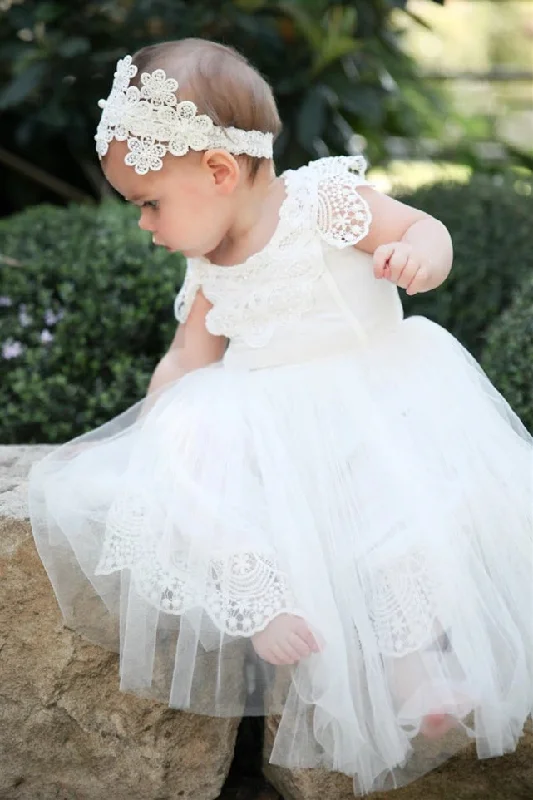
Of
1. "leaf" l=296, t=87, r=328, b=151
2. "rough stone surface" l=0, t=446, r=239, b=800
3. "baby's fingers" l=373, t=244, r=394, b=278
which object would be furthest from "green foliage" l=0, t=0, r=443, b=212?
"rough stone surface" l=0, t=446, r=239, b=800

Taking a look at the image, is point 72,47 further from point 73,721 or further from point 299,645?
point 299,645

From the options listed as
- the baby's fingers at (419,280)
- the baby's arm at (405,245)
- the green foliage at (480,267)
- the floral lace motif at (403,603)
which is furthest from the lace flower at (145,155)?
the green foliage at (480,267)

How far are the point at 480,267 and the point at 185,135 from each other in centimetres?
171

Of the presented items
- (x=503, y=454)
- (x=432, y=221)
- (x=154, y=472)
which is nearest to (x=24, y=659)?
(x=154, y=472)

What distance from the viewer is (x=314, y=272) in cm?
198

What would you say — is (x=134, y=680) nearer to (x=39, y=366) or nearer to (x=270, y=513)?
(x=270, y=513)

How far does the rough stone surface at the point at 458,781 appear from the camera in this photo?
1866 mm

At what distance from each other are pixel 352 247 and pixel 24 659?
1.03 meters

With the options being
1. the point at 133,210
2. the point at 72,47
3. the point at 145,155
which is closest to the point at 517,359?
the point at 145,155

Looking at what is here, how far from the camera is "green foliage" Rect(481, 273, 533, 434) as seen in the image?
2.46 m

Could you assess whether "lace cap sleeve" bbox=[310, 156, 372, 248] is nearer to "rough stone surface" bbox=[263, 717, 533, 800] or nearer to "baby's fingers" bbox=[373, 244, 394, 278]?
"baby's fingers" bbox=[373, 244, 394, 278]

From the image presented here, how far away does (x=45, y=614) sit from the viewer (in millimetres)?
1911

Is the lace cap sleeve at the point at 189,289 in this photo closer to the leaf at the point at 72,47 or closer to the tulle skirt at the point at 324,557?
the tulle skirt at the point at 324,557

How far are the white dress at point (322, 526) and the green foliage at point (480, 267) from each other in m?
1.40
